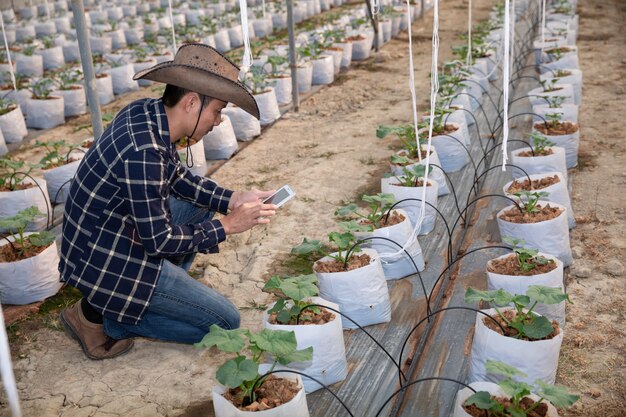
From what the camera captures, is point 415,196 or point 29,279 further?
point 415,196

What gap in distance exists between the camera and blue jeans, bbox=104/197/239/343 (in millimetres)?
2670

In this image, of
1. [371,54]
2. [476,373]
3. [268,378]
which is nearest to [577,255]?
[476,373]

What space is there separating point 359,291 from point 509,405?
3.13ft

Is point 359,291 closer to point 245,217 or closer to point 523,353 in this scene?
point 245,217

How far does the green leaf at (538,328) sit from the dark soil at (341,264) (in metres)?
0.82

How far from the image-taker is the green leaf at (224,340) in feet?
6.36

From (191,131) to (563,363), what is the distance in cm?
168

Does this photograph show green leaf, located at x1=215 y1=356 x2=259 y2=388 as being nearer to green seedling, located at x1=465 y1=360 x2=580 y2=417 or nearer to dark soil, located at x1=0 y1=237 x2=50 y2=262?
green seedling, located at x1=465 y1=360 x2=580 y2=417

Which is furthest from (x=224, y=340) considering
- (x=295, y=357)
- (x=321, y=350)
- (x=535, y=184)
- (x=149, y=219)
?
(x=535, y=184)

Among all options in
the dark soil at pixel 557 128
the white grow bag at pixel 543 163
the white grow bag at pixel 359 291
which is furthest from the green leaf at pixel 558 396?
the dark soil at pixel 557 128

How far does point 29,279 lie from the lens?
323cm

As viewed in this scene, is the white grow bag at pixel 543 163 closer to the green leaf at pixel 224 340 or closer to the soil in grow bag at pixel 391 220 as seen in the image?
the soil in grow bag at pixel 391 220

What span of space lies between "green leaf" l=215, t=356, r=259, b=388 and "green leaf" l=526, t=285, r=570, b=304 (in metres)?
0.97

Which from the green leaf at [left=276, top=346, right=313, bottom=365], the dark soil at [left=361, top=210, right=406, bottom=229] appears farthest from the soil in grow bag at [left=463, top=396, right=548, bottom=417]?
the dark soil at [left=361, top=210, right=406, bottom=229]
